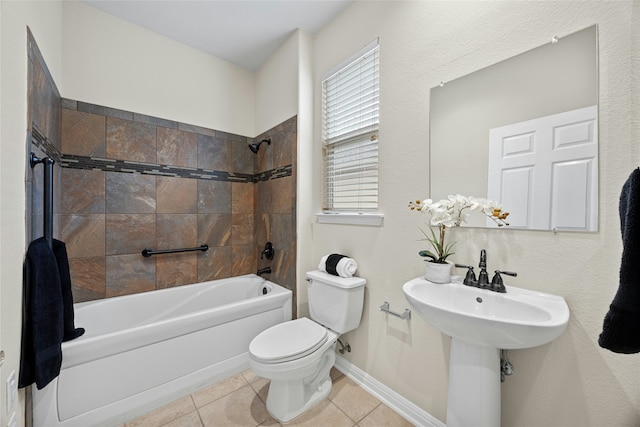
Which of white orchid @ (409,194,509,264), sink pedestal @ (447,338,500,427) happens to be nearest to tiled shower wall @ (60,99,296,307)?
white orchid @ (409,194,509,264)

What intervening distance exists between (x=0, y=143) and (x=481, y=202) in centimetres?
189

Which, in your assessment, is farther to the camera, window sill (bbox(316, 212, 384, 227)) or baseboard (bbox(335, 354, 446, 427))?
window sill (bbox(316, 212, 384, 227))

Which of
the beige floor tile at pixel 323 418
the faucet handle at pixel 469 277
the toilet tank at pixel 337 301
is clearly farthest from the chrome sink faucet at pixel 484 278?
the beige floor tile at pixel 323 418

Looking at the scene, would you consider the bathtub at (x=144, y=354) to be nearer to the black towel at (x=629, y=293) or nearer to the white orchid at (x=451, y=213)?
the white orchid at (x=451, y=213)

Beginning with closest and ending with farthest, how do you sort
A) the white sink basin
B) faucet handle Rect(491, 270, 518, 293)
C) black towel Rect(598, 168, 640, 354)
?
black towel Rect(598, 168, 640, 354) → the white sink basin → faucet handle Rect(491, 270, 518, 293)

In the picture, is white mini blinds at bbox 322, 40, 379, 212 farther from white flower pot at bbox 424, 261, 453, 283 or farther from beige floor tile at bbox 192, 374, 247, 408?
beige floor tile at bbox 192, 374, 247, 408

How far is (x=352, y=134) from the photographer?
1895 mm

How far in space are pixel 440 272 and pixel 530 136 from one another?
0.70 metres

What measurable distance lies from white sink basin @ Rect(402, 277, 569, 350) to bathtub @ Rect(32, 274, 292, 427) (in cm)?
134

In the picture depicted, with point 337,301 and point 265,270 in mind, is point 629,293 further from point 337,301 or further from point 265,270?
point 265,270

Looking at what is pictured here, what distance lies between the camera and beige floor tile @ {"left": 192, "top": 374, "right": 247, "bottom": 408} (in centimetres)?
162

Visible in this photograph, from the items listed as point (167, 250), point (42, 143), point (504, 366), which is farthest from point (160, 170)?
point (504, 366)

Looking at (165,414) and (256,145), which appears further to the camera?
(256,145)

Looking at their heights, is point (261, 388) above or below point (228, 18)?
below
